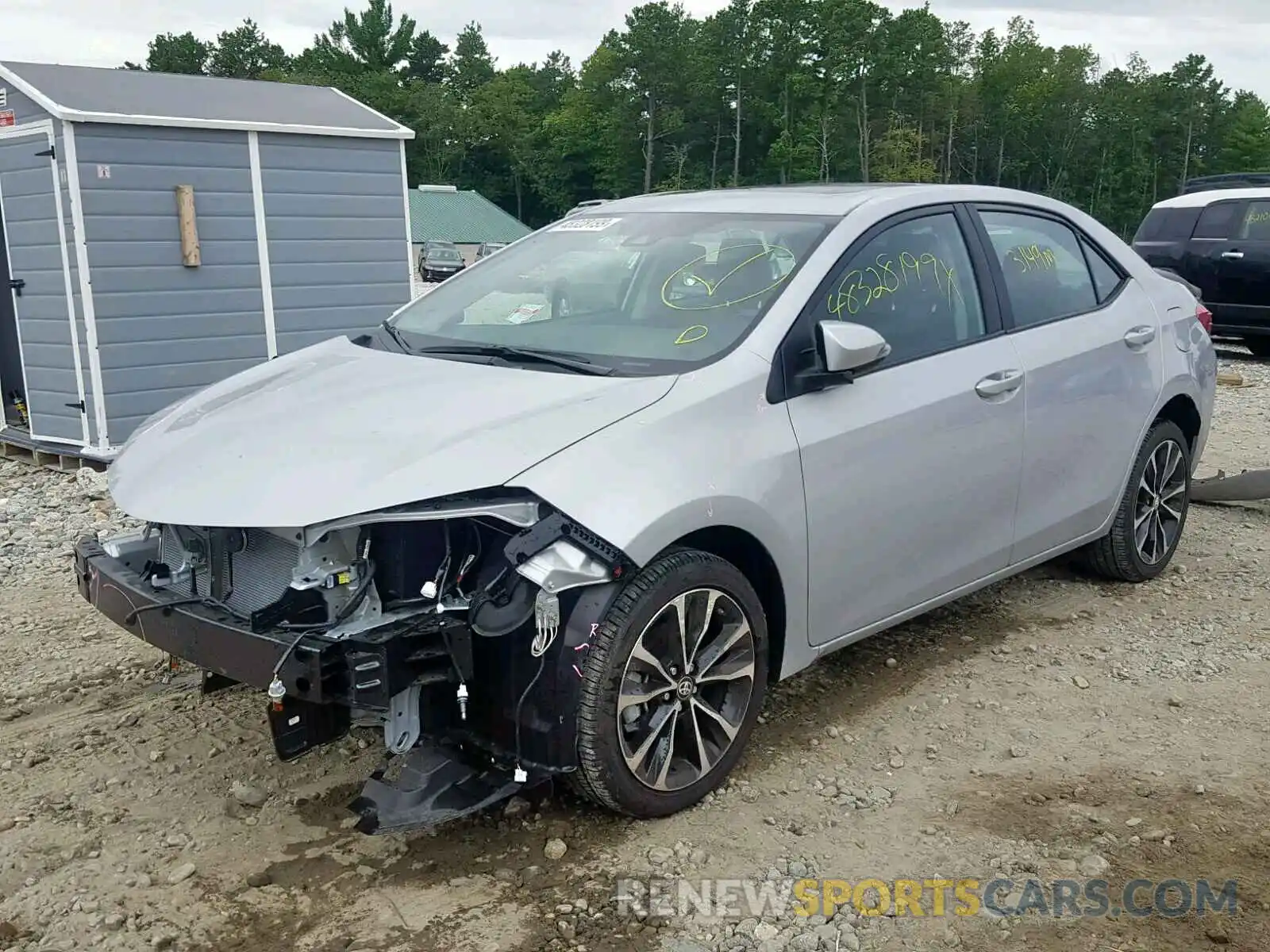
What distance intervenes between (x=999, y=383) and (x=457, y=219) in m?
66.4

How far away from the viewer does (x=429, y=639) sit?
9.84 ft

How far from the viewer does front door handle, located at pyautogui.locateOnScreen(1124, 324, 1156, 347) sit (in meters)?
5.04

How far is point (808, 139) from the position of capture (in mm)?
82062

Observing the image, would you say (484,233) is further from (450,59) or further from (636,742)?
(636,742)

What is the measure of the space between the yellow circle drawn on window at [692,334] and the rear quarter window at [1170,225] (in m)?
12.5

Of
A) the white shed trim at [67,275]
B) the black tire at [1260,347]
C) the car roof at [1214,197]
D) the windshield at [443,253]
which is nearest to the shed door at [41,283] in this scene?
the white shed trim at [67,275]

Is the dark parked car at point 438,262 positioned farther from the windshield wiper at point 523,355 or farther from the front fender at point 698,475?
the front fender at point 698,475

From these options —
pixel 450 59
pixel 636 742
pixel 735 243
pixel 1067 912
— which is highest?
pixel 450 59

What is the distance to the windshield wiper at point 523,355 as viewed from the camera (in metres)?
3.61

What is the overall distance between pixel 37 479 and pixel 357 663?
21.7 feet

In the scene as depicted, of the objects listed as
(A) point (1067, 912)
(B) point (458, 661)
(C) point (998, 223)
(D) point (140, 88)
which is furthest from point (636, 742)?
(D) point (140, 88)

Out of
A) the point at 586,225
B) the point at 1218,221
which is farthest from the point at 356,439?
the point at 1218,221

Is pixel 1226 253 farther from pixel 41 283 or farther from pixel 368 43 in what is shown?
pixel 368 43

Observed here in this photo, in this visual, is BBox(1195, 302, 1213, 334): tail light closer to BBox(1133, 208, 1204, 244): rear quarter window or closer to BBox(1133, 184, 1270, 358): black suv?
BBox(1133, 184, 1270, 358): black suv
